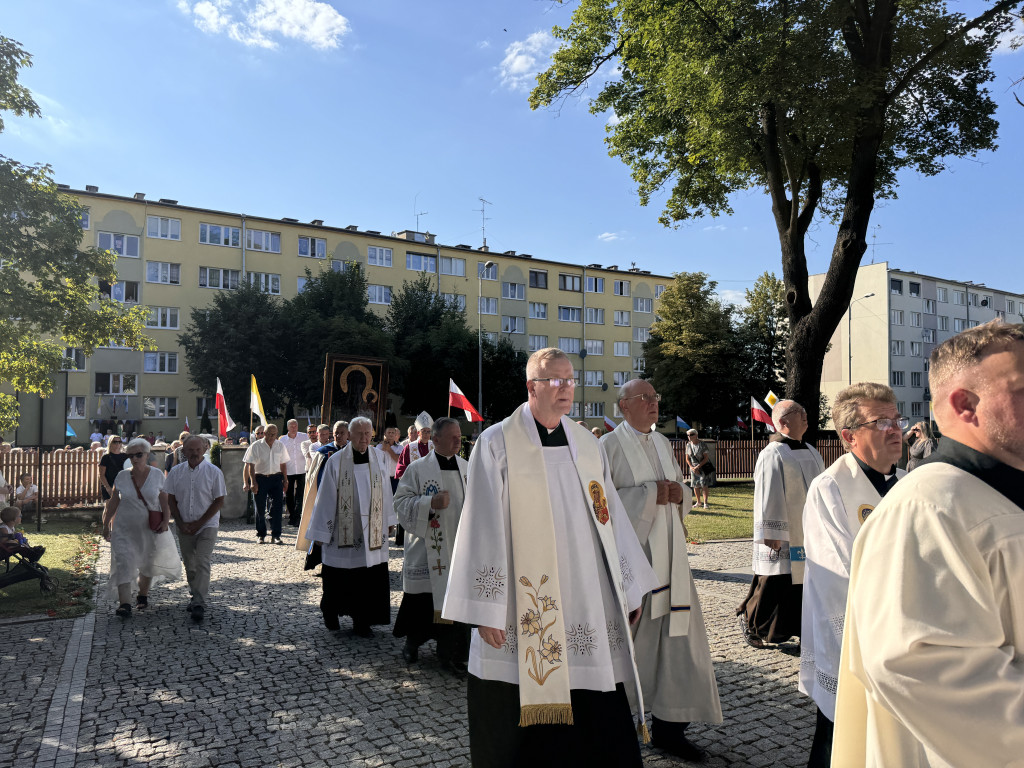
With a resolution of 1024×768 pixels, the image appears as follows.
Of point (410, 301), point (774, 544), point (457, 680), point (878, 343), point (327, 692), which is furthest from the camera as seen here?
point (878, 343)

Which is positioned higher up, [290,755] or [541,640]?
[541,640]

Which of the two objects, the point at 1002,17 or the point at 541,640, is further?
the point at 1002,17

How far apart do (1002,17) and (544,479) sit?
13.5 meters

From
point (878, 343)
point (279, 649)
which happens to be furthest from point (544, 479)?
point (878, 343)

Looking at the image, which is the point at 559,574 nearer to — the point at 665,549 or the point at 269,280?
the point at 665,549

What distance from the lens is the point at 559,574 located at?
11.9 ft

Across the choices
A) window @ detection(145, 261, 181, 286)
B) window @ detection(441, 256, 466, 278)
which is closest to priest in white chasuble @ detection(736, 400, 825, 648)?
window @ detection(145, 261, 181, 286)

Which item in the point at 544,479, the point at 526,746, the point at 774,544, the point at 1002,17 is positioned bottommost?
the point at 526,746

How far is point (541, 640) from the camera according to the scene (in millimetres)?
3465

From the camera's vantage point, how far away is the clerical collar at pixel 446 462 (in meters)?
6.63

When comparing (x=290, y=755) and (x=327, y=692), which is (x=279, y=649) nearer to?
(x=327, y=692)

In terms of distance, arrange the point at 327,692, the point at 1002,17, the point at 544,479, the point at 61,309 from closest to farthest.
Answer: the point at 544,479 → the point at 327,692 → the point at 1002,17 → the point at 61,309

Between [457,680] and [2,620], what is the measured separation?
5369 mm

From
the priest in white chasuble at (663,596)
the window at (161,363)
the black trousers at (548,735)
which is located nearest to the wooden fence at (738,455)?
the priest in white chasuble at (663,596)
